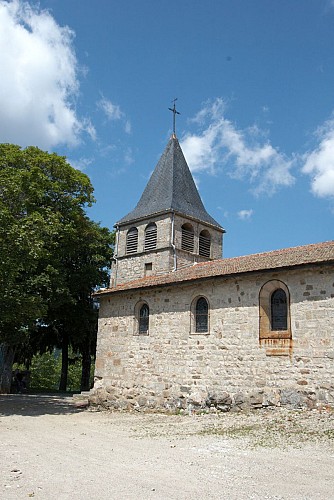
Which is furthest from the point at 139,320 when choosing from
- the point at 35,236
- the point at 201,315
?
the point at 35,236

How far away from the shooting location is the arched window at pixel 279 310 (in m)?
12.9

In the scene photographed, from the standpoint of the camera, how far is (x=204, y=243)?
81.8 feet

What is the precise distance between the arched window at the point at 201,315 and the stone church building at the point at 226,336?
32 millimetres

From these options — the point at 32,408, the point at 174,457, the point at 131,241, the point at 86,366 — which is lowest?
the point at 32,408

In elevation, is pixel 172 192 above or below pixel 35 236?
above

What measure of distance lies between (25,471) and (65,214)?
15.5 metres

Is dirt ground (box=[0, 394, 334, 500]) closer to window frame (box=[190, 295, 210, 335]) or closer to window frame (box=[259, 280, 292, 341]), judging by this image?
window frame (box=[259, 280, 292, 341])

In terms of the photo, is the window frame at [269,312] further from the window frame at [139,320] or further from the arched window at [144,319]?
the arched window at [144,319]

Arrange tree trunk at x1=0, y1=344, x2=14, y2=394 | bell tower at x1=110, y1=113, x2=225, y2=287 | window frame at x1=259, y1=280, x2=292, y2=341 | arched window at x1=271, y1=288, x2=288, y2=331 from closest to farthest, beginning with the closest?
window frame at x1=259, y1=280, x2=292, y2=341 → arched window at x1=271, y1=288, x2=288, y2=331 → tree trunk at x1=0, y1=344, x2=14, y2=394 → bell tower at x1=110, y1=113, x2=225, y2=287

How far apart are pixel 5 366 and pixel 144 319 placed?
34.8ft

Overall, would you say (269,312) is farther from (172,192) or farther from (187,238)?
(172,192)

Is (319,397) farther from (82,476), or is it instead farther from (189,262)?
(189,262)

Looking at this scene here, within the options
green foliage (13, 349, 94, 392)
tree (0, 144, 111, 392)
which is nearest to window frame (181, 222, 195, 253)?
tree (0, 144, 111, 392)

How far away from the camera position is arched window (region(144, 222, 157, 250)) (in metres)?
23.6
